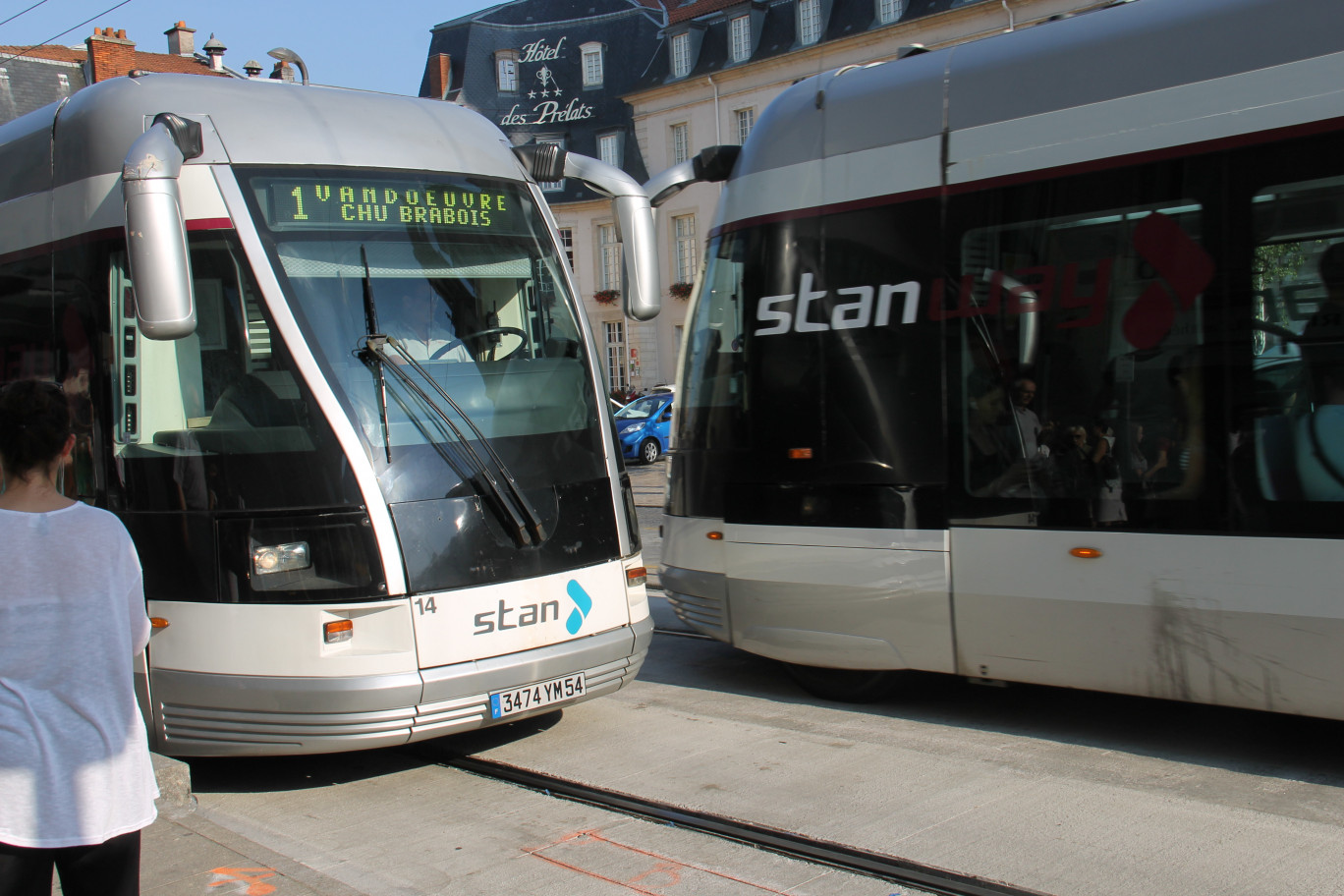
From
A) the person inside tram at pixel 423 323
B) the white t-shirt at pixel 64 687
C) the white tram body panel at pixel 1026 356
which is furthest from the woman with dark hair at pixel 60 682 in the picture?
the white tram body panel at pixel 1026 356

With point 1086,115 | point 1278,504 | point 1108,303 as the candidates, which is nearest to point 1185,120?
point 1086,115

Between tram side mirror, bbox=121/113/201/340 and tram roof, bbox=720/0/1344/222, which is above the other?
tram roof, bbox=720/0/1344/222

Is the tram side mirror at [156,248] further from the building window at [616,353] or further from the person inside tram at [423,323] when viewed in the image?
the building window at [616,353]

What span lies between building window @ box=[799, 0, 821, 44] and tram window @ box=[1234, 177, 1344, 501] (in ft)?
118

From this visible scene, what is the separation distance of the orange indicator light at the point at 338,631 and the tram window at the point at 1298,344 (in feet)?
12.4

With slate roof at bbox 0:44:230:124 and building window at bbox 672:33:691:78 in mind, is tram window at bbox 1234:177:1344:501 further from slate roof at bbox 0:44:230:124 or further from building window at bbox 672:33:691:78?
building window at bbox 672:33:691:78

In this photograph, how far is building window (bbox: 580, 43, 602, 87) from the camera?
47.3 metres

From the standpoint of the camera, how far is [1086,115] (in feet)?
18.5

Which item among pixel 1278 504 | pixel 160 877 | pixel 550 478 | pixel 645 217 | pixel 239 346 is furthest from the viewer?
pixel 645 217

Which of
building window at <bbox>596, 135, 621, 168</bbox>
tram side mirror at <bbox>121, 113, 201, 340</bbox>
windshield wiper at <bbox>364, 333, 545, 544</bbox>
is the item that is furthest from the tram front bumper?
building window at <bbox>596, 135, 621, 168</bbox>

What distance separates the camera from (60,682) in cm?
284

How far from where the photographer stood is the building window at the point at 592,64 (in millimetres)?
47281

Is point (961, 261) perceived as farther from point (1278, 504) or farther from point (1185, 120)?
point (1278, 504)

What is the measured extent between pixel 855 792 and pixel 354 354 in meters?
2.85
